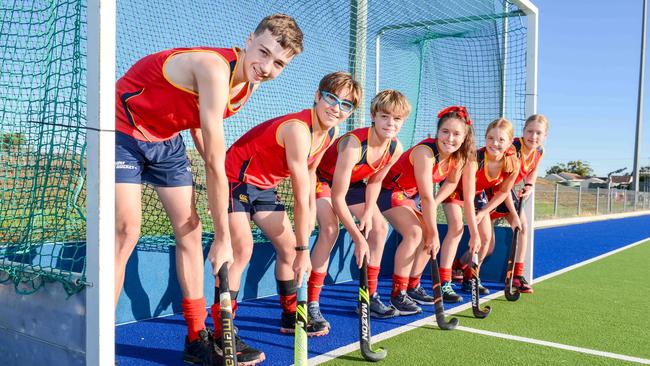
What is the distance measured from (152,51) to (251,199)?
213 cm

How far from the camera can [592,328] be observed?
382 cm

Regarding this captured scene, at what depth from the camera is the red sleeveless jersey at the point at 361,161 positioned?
3768mm

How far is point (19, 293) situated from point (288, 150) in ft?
4.77

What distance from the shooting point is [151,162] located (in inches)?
110

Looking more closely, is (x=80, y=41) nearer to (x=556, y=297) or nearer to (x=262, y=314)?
(x=262, y=314)

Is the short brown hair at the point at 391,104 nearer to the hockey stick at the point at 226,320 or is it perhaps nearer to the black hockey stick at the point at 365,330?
the black hockey stick at the point at 365,330

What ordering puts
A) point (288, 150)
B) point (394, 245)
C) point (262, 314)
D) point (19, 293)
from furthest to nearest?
point (394, 245) < point (262, 314) < point (288, 150) < point (19, 293)

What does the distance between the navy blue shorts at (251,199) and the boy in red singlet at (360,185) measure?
384 mm

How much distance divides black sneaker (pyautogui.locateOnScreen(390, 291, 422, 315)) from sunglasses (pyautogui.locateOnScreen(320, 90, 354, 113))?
5.41 ft

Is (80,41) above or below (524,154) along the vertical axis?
above

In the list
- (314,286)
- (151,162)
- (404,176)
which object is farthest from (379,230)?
(151,162)

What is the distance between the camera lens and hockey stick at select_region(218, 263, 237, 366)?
88.2 inches

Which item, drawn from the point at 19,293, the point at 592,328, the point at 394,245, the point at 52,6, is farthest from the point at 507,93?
the point at 19,293

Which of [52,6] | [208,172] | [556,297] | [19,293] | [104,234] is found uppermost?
[52,6]
